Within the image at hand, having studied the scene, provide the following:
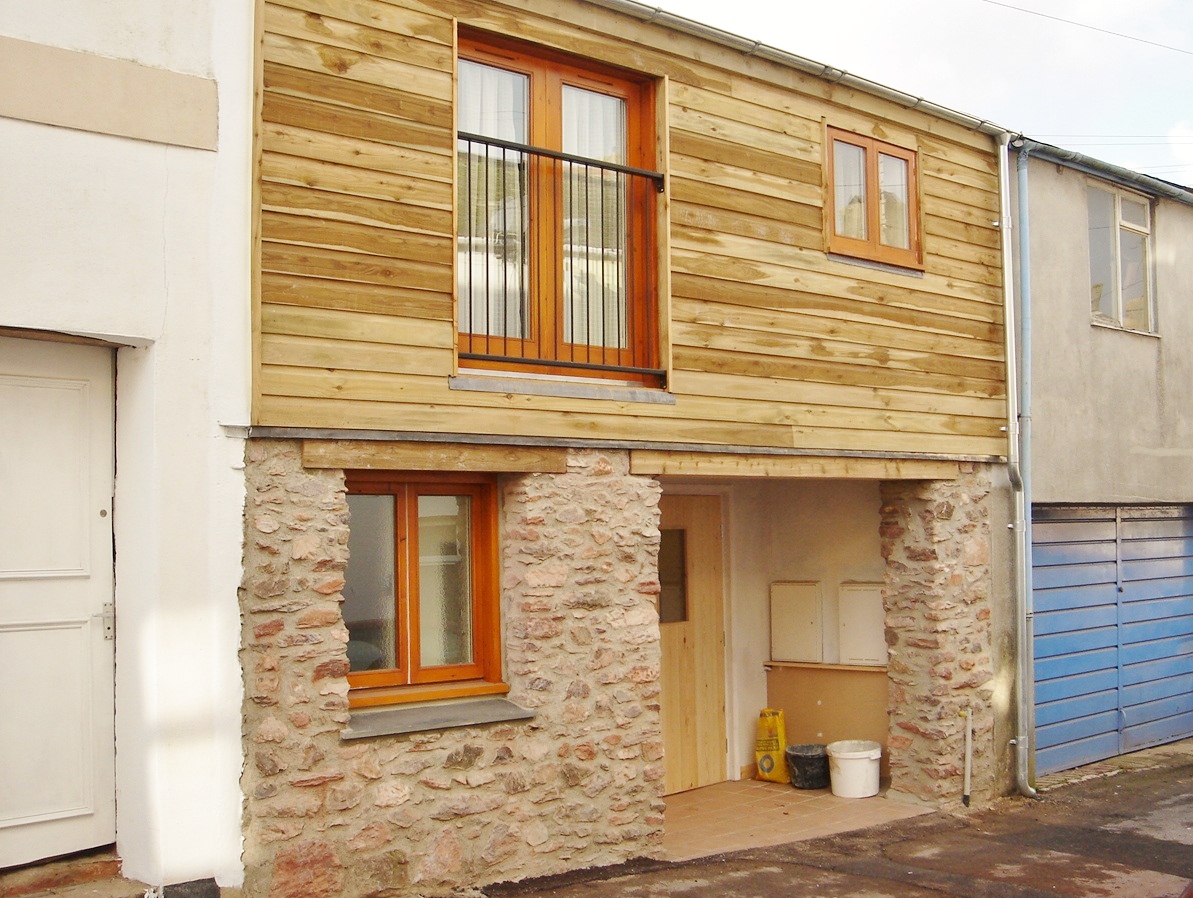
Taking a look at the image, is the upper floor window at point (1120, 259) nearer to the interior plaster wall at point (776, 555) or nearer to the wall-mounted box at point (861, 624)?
the interior plaster wall at point (776, 555)

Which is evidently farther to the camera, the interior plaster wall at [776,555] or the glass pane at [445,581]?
the interior plaster wall at [776,555]

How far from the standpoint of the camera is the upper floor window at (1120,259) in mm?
10484

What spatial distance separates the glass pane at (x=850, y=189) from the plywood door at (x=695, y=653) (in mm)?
2423

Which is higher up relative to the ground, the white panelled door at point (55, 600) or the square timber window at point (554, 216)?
the square timber window at point (554, 216)

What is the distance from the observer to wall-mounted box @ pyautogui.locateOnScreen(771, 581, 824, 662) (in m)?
9.53

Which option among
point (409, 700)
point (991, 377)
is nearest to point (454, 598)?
point (409, 700)

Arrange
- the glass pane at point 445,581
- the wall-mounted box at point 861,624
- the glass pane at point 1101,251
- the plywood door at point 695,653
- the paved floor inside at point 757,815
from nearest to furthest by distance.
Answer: the glass pane at point 445,581, the paved floor inside at point 757,815, the plywood door at point 695,653, the wall-mounted box at point 861,624, the glass pane at point 1101,251

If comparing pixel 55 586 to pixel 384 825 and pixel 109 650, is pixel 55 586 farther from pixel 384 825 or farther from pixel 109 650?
pixel 384 825

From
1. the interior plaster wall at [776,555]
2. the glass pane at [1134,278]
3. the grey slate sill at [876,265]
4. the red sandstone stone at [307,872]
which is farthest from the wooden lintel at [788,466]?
the glass pane at [1134,278]

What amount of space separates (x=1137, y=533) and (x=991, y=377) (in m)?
3.01

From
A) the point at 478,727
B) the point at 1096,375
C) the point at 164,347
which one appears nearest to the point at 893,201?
the point at 1096,375

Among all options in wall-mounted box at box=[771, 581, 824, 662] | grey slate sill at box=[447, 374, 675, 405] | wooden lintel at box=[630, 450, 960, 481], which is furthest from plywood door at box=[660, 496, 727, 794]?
grey slate sill at box=[447, 374, 675, 405]

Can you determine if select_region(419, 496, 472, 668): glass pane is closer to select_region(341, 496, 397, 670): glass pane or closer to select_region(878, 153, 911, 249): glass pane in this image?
select_region(341, 496, 397, 670): glass pane

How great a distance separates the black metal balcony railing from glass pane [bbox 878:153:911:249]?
2216 mm
